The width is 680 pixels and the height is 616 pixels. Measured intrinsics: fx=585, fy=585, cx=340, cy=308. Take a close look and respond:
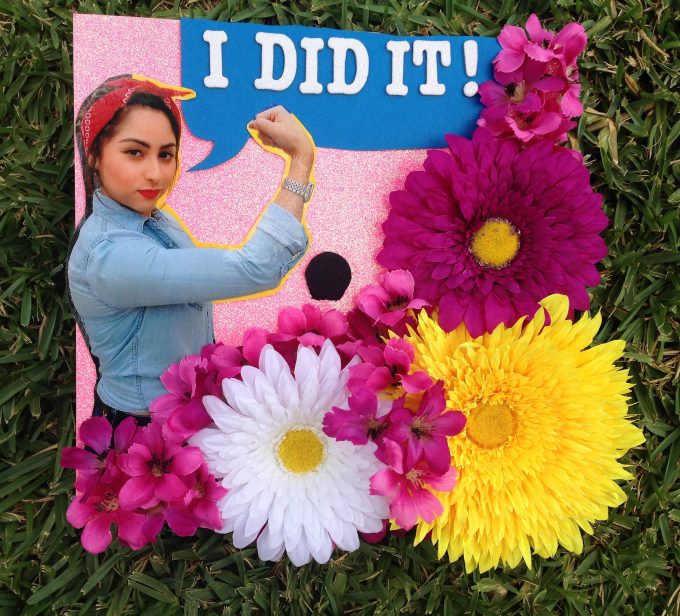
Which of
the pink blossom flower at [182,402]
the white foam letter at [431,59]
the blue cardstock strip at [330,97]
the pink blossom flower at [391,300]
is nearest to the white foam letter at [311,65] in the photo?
the blue cardstock strip at [330,97]

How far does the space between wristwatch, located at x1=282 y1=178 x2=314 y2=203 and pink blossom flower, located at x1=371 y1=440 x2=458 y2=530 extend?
294mm

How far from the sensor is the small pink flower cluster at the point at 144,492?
0.58 metres

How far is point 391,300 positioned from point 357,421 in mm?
153

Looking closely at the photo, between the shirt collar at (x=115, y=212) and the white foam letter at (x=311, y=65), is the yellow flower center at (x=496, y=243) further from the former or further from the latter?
the shirt collar at (x=115, y=212)

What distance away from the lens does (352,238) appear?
0.68 metres

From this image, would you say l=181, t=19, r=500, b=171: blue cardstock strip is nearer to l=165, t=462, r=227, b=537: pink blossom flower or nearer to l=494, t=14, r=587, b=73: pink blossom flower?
l=494, t=14, r=587, b=73: pink blossom flower

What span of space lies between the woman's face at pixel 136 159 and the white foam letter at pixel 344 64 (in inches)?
7.8

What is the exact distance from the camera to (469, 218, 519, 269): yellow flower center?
2.06 feet

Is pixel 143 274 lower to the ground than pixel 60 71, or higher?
lower

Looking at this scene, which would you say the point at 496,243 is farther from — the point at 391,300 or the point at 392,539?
the point at 392,539

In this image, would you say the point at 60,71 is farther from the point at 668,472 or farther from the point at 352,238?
the point at 668,472

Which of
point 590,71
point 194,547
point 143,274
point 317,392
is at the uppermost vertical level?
point 590,71

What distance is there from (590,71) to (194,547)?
76cm

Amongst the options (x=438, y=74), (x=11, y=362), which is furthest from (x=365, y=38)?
(x=11, y=362)
